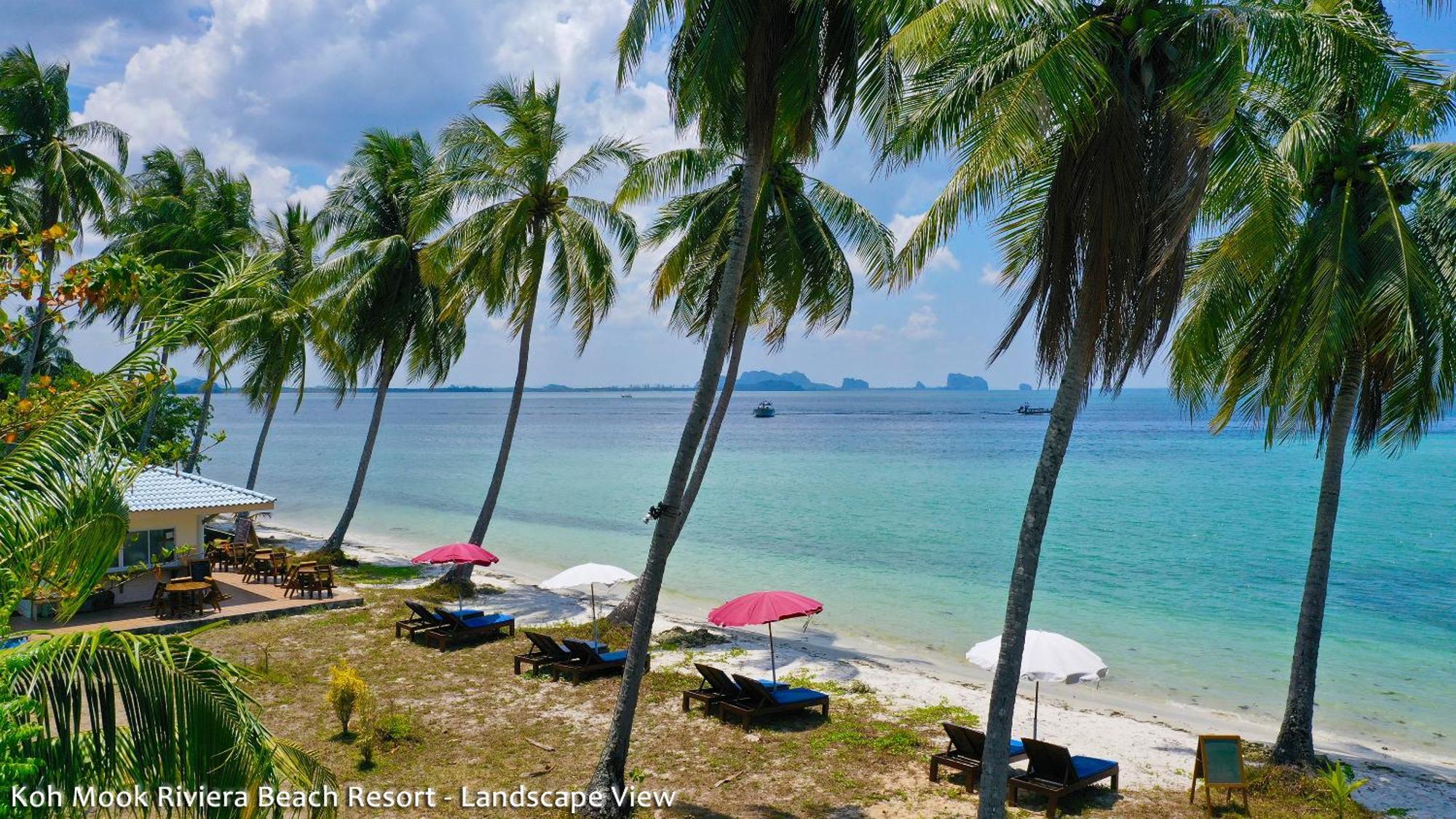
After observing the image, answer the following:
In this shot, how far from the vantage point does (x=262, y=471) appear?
7275cm

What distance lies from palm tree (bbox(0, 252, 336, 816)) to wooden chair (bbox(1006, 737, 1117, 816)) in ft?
23.2

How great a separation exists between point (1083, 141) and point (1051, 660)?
5.47 m

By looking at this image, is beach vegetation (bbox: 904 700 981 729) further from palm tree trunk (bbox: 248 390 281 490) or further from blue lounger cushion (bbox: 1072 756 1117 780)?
palm tree trunk (bbox: 248 390 281 490)

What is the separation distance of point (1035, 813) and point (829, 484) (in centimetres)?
4849

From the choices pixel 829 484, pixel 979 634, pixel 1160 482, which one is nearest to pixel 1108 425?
pixel 1160 482

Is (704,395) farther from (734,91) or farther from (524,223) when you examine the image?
(524,223)

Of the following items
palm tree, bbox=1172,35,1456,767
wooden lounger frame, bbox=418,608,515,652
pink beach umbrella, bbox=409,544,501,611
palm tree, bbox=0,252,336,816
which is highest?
palm tree, bbox=1172,35,1456,767

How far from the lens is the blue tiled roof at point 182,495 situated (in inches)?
705

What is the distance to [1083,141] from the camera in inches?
296

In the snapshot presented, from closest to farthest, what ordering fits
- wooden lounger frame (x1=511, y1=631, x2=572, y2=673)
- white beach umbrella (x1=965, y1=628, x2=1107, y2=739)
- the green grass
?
white beach umbrella (x1=965, y1=628, x2=1107, y2=739) → wooden lounger frame (x1=511, y1=631, x2=572, y2=673) → the green grass

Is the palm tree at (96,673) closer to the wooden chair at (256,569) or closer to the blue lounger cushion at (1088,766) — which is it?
the blue lounger cushion at (1088,766)

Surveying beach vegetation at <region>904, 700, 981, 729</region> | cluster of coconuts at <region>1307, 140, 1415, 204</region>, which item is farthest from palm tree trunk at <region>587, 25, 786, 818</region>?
cluster of coconuts at <region>1307, 140, 1415, 204</region>

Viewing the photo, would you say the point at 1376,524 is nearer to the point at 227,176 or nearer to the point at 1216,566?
the point at 1216,566

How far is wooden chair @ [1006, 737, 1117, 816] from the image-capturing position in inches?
366
